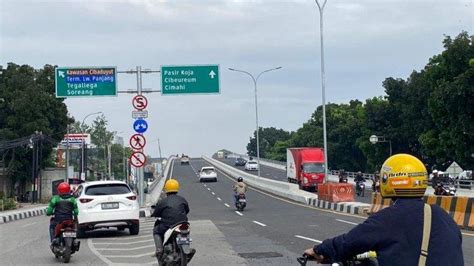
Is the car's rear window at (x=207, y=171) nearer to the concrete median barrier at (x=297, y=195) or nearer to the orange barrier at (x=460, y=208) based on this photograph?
the concrete median barrier at (x=297, y=195)

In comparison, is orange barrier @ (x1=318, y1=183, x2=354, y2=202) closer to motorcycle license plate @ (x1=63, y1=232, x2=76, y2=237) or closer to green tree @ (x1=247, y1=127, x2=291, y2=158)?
motorcycle license plate @ (x1=63, y1=232, x2=76, y2=237)

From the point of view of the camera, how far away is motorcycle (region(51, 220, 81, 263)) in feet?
46.1

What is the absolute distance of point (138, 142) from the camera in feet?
89.9

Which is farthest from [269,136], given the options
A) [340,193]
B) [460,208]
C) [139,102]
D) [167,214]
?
[167,214]

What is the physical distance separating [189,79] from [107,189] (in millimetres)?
12555

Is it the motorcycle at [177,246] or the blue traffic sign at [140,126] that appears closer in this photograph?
the motorcycle at [177,246]

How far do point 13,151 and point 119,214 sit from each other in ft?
125

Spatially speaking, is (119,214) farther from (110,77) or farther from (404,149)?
(404,149)

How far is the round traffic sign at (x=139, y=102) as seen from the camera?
2842cm

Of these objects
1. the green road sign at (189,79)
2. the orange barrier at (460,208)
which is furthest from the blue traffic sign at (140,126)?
the orange barrier at (460,208)

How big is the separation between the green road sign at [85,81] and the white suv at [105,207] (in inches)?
448

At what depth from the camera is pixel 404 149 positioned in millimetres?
63344

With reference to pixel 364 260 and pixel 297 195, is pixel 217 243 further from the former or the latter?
pixel 297 195

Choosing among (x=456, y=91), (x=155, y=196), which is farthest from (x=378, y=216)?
(x=155, y=196)
